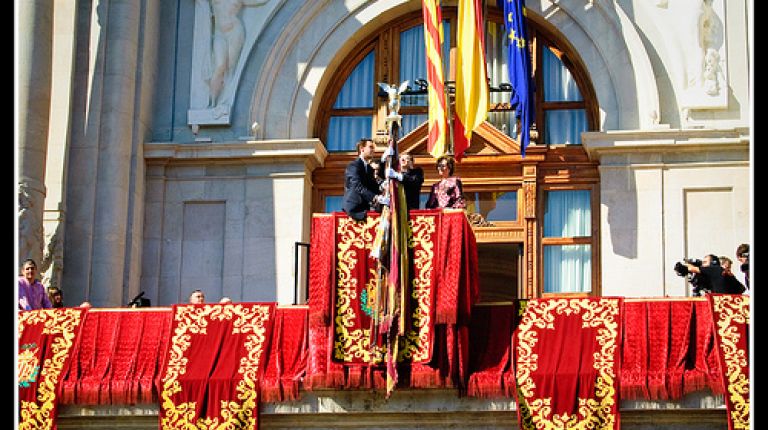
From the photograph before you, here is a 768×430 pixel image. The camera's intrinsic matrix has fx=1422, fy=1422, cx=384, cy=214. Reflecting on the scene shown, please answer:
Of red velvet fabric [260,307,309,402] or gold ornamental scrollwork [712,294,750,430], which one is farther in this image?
red velvet fabric [260,307,309,402]

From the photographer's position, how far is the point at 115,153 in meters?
20.0

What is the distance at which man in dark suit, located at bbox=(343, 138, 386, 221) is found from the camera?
16.4 metres

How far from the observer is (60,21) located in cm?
2045

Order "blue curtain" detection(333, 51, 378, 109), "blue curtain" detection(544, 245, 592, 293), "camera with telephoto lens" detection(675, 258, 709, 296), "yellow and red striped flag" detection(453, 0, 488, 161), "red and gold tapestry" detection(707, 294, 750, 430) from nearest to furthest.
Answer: "red and gold tapestry" detection(707, 294, 750, 430) < "camera with telephoto lens" detection(675, 258, 709, 296) < "yellow and red striped flag" detection(453, 0, 488, 161) < "blue curtain" detection(544, 245, 592, 293) < "blue curtain" detection(333, 51, 378, 109)

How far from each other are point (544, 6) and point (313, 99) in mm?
3620

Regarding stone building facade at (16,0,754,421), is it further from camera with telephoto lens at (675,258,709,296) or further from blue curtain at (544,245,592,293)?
camera with telephoto lens at (675,258,709,296)

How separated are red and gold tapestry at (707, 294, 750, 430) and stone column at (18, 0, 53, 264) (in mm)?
8540

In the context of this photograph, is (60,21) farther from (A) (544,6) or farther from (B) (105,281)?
(A) (544,6)

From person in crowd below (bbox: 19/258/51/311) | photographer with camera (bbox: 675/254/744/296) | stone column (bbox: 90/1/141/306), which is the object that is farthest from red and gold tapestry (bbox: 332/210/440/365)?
stone column (bbox: 90/1/141/306)

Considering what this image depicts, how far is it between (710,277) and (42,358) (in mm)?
7905
